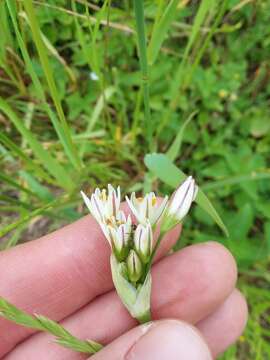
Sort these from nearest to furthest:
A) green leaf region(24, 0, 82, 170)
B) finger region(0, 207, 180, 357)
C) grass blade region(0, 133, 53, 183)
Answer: green leaf region(24, 0, 82, 170) → grass blade region(0, 133, 53, 183) → finger region(0, 207, 180, 357)

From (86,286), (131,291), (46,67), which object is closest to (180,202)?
(131,291)

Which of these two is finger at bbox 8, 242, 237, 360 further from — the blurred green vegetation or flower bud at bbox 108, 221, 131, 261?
flower bud at bbox 108, 221, 131, 261

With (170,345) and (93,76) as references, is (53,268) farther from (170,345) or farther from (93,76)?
(93,76)

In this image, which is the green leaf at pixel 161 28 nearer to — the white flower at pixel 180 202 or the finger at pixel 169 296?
the white flower at pixel 180 202

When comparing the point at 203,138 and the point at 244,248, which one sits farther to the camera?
the point at 203,138

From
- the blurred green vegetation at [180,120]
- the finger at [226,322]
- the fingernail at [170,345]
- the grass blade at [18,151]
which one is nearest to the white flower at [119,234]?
the fingernail at [170,345]

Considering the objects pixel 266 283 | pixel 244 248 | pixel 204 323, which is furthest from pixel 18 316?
pixel 266 283

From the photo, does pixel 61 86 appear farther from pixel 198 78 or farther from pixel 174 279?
pixel 174 279

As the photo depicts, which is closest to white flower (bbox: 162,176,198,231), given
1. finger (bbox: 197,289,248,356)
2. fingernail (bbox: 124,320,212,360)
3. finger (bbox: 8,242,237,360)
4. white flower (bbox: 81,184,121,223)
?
white flower (bbox: 81,184,121,223)
